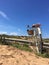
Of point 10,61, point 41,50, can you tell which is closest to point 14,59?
point 10,61

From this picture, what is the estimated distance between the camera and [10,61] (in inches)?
315

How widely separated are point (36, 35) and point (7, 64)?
4.96 meters

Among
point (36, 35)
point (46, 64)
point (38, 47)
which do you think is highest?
point (36, 35)

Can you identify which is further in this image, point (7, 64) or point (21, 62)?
point (21, 62)

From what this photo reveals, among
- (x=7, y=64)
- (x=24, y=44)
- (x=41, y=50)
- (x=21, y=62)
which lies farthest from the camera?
(x=24, y=44)

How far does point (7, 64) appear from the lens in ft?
24.8

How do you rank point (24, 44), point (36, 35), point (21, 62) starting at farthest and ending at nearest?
point (24, 44) < point (36, 35) < point (21, 62)

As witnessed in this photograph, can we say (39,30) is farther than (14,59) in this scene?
Yes

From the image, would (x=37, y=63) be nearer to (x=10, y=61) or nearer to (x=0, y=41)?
(x=10, y=61)

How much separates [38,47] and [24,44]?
188 centimetres

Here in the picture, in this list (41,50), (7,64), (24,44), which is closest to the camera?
(7,64)

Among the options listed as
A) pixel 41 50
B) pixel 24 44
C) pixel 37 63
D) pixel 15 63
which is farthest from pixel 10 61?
pixel 24 44

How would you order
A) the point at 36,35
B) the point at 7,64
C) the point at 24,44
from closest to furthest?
the point at 7,64, the point at 36,35, the point at 24,44

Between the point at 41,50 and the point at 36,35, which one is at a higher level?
the point at 36,35
